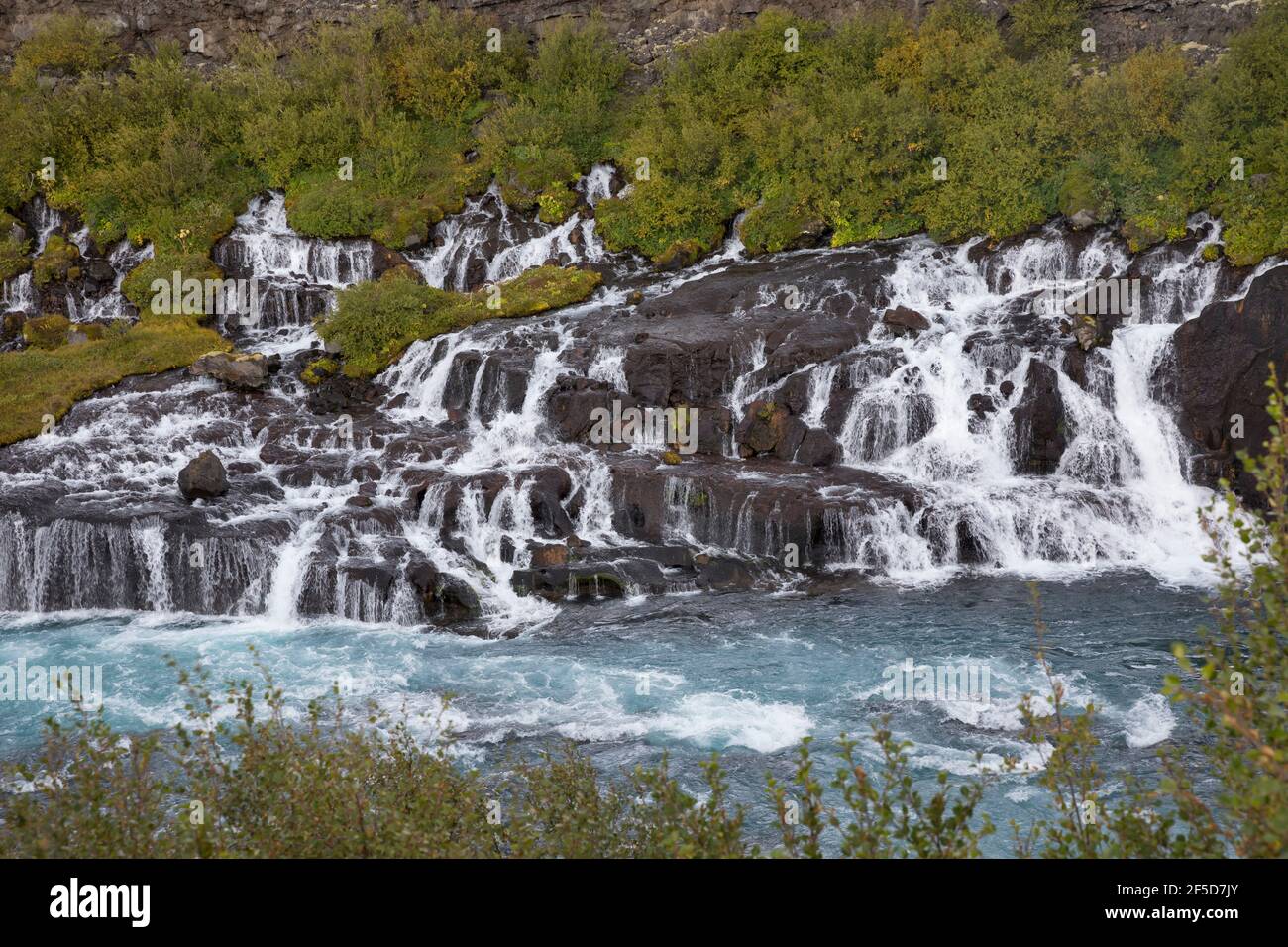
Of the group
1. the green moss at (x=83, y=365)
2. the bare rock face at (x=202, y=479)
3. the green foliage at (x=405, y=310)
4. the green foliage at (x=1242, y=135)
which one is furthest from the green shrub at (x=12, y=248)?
Result: the green foliage at (x=1242, y=135)

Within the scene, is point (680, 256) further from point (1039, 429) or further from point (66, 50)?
point (66, 50)

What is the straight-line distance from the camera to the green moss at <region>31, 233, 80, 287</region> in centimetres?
3491

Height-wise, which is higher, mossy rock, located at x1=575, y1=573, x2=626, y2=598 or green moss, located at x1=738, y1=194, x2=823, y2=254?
green moss, located at x1=738, y1=194, x2=823, y2=254

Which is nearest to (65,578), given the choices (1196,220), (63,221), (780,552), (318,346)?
(318,346)

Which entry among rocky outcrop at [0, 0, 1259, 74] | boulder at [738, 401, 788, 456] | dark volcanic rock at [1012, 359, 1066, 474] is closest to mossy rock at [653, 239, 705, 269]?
boulder at [738, 401, 788, 456]

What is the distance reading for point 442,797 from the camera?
852cm

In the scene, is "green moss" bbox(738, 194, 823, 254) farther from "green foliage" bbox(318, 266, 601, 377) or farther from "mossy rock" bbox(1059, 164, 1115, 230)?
"mossy rock" bbox(1059, 164, 1115, 230)

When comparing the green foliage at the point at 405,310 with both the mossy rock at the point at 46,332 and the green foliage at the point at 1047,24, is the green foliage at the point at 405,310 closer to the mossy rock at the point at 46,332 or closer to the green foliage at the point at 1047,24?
the mossy rock at the point at 46,332

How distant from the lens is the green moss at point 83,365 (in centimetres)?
2748

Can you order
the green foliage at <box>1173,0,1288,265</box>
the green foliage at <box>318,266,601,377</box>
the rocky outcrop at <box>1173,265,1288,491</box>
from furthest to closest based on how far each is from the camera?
the green foliage at <box>318,266,601,377</box> → the green foliage at <box>1173,0,1288,265</box> → the rocky outcrop at <box>1173,265,1288,491</box>

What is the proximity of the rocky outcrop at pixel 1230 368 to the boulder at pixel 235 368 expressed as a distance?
23315mm

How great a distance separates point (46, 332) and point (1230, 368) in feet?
104

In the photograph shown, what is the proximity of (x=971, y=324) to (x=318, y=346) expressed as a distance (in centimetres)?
1847

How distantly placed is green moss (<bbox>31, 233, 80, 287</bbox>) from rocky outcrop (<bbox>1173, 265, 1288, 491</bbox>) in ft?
108
